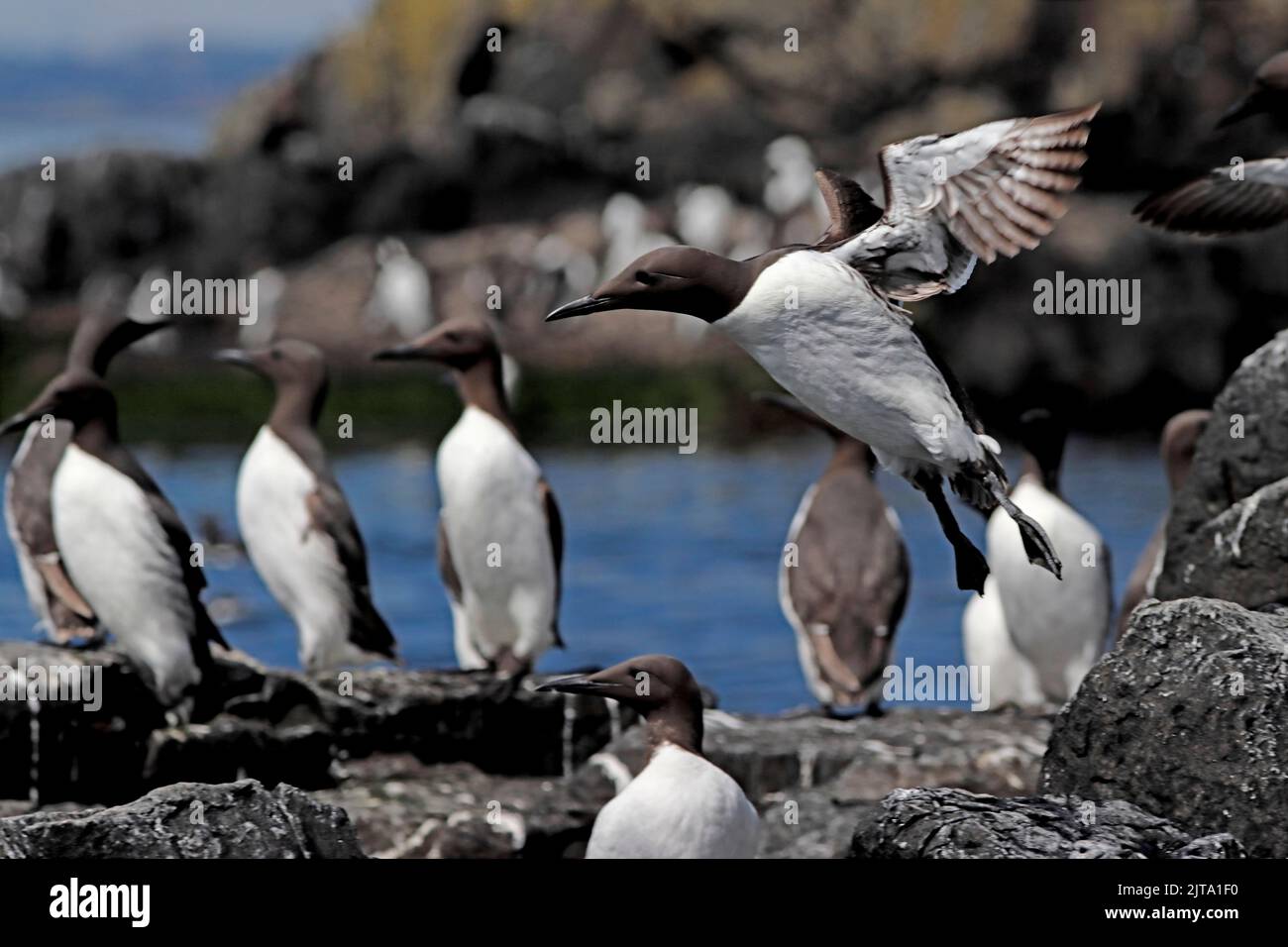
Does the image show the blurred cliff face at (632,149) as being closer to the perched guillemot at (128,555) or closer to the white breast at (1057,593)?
the white breast at (1057,593)

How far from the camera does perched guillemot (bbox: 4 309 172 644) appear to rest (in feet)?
31.2

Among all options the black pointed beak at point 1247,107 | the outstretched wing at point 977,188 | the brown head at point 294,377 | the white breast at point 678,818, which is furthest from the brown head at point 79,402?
the black pointed beak at point 1247,107

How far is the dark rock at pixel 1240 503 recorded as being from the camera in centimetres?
779

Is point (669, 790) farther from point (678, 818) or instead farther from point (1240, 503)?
point (1240, 503)

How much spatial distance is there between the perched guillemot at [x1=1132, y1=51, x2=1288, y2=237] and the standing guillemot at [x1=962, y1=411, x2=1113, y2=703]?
229 centimetres

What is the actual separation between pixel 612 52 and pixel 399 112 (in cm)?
806

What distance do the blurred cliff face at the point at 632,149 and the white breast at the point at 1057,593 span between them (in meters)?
18.7

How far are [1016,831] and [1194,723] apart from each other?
98 cm

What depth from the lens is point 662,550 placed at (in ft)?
74.1

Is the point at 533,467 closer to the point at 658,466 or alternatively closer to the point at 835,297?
the point at 835,297

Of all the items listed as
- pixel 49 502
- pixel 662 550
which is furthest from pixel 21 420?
pixel 662 550

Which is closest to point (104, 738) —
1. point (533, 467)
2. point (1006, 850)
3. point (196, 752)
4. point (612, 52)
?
point (196, 752)

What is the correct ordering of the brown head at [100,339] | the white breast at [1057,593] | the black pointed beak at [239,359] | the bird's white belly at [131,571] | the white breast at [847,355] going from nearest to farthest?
the white breast at [847,355], the bird's white belly at [131,571], the brown head at [100,339], the white breast at [1057,593], the black pointed beak at [239,359]

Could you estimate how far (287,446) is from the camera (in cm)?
1027
